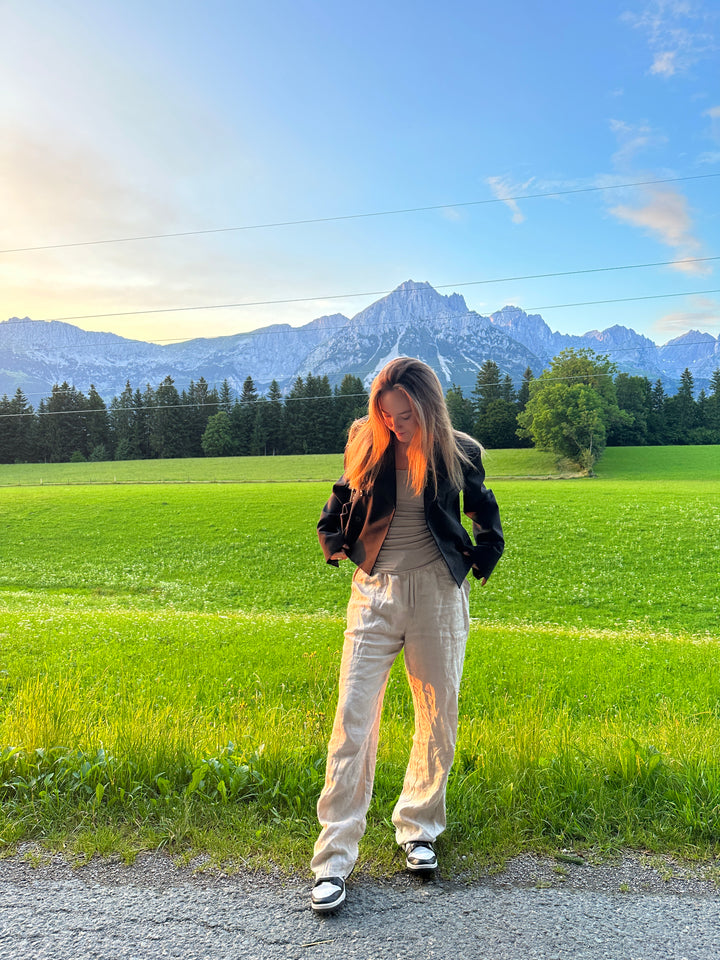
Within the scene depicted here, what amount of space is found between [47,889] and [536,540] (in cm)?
2078

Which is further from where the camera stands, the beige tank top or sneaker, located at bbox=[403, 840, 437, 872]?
the beige tank top

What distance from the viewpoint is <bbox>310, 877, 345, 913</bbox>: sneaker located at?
252 centimetres

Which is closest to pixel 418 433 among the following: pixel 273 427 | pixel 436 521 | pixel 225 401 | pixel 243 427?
pixel 436 521

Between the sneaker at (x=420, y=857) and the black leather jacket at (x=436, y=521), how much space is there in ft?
3.89

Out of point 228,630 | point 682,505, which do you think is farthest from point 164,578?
point 682,505

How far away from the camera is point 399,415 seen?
3.10m

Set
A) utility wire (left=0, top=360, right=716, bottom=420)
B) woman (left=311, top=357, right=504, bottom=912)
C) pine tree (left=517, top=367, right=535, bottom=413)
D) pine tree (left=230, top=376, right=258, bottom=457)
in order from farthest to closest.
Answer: pine tree (left=517, top=367, right=535, bottom=413), pine tree (left=230, top=376, right=258, bottom=457), utility wire (left=0, top=360, right=716, bottom=420), woman (left=311, top=357, right=504, bottom=912)

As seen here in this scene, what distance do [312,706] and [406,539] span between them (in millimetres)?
3617

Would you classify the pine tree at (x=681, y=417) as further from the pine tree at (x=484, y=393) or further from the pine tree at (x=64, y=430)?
the pine tree at (x=64, y=430)

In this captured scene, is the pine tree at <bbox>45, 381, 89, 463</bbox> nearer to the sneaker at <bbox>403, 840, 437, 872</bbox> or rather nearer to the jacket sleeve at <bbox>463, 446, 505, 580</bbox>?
the jacket sleeve at <bbox>463, 446, 505, 580</bbox>

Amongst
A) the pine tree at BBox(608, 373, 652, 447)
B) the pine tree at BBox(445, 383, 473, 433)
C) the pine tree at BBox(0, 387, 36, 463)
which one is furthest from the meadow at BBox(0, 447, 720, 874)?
the pine tree at BBox(0, 387, 36, 463)

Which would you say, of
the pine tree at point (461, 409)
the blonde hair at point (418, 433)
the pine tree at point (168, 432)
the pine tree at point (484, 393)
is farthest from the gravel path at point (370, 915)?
the pine tree at point (168, 432)

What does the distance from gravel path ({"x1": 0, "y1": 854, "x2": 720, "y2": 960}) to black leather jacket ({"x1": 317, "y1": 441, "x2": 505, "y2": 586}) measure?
4.37 feet

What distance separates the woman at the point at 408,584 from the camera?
2.91 metres
